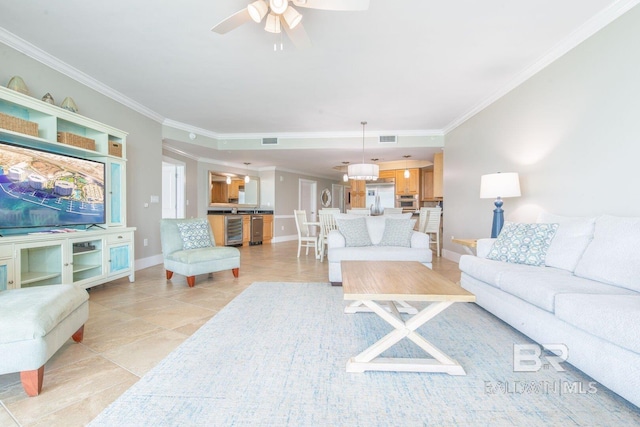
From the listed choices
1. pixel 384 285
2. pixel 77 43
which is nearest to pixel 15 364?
pixel 384 285

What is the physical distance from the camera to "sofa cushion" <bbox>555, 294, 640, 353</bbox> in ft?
4.32

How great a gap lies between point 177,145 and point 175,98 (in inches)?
71.8

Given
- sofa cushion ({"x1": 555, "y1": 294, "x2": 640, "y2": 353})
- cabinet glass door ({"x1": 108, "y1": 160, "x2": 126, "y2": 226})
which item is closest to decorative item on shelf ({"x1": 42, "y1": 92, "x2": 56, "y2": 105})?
cabinet glass door ({"x1": 108, "y1": 160, "x2": 126, "y2": 226})

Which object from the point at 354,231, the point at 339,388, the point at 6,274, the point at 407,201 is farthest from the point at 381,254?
the point at 407,201

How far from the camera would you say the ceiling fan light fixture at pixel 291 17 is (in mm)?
2008

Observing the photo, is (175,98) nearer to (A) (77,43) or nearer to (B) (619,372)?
(A) (77,43)

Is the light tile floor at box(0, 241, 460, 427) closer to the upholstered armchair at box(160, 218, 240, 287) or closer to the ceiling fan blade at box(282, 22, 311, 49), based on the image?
the upholstered armchair at box(160, 218, 240, 287)

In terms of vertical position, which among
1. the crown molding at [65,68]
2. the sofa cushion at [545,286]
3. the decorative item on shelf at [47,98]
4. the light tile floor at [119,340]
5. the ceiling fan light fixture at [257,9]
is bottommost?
the light tile floor at [119,340]

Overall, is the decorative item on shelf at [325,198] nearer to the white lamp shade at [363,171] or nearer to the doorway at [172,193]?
the white lamp shade at [363,171]

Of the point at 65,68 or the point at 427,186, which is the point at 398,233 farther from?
the point at 427,186

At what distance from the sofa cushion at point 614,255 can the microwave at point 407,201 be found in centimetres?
583

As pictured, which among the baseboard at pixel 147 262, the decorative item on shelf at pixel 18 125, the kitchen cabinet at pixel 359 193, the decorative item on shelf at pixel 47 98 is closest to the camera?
the decorative item on shelf at pixel 18 125

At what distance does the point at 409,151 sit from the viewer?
6.20 meters

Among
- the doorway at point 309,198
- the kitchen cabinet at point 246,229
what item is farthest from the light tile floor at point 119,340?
the doorway at point 309,198
